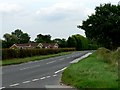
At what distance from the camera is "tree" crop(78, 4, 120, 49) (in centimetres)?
5166

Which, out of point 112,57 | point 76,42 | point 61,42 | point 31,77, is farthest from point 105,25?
point 61,42

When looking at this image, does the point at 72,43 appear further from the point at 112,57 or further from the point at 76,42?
the point at 112,57

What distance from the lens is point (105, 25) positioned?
5181cm

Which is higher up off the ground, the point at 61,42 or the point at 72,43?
the point at 61,42

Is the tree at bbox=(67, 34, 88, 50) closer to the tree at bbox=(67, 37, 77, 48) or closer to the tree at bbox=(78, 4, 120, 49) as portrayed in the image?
the tree at bbox=(67, 37, 77, 48)

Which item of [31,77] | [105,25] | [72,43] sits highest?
[105,25]

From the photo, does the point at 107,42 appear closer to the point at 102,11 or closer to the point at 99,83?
the point at 102,11

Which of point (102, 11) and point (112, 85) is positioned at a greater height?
point (102, 11)

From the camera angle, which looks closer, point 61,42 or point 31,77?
point 31,77

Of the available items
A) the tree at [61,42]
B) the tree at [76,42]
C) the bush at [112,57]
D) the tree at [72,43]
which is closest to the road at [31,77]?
the bush at [112,57]

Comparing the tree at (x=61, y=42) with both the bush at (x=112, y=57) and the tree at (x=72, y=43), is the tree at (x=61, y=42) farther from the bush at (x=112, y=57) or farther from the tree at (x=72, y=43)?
the bush at (x=112, y=57)

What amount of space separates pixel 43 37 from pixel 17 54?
10896 cm

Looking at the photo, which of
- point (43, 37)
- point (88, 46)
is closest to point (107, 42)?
point (88, 46)

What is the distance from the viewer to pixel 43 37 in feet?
537
